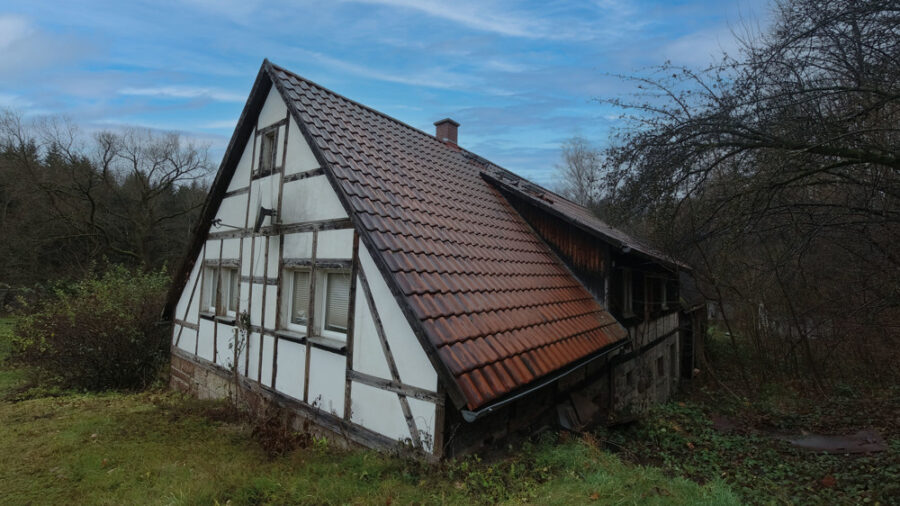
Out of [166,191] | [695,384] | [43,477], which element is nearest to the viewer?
[43,477]

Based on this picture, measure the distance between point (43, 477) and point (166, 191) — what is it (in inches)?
1001

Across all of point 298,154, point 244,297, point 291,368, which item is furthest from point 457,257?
point 244,297

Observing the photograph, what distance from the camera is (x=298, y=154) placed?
6.84 meters

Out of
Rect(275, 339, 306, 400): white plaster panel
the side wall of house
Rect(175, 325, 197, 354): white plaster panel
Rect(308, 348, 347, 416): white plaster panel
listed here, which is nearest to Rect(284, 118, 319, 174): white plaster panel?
the side wall of house

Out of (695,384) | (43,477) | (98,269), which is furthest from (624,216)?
(98,269)

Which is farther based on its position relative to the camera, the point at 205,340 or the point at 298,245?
the point at 205,340

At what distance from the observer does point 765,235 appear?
6180mm

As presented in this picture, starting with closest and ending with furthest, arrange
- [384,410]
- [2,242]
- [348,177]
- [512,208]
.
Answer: [384,410]
[348,177]
[512,208]
[2,242]

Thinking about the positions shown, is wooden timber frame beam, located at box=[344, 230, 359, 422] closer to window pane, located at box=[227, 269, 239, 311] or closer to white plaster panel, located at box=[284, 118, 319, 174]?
white plaster panel, located at box=[284, 118, 319, 174]

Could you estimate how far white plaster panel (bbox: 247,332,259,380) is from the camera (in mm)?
7059

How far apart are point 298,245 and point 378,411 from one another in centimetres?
285

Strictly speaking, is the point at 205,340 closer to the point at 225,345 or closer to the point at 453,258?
the point at 225,345

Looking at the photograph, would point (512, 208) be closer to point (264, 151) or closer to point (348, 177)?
point (348, 177)

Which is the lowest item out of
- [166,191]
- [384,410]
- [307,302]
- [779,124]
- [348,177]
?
[384,410]
